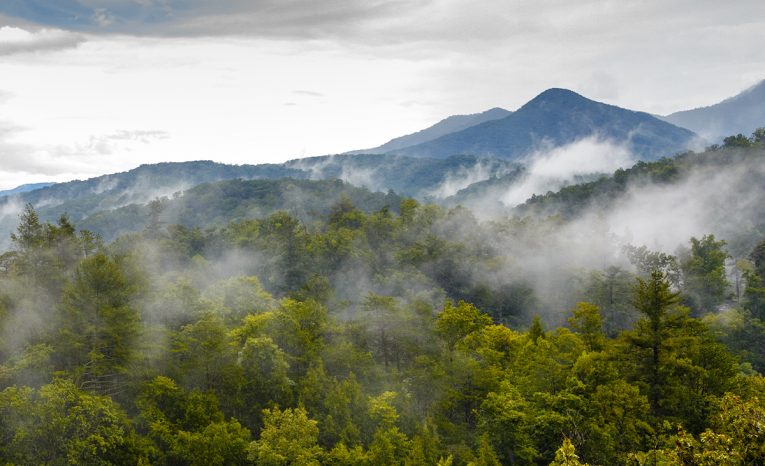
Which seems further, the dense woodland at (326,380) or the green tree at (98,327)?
the green tree at (98,327)

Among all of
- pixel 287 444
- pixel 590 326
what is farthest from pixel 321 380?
pixel 590 326

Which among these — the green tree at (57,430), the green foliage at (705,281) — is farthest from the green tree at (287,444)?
the green foliage at (705,281)

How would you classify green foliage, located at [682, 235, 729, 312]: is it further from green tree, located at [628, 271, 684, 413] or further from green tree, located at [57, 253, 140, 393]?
green tree, located at [57, 253, 140, 393]

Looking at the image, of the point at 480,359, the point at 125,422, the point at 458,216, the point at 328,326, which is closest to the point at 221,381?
the point at 125,422

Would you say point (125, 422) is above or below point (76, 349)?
below

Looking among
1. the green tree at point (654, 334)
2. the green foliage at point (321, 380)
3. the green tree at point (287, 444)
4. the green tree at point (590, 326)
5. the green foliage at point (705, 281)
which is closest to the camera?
the green foliage at point (321, 380)

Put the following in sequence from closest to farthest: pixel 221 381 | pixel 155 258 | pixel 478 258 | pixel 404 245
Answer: pixel 221 381 < pixel 155 258 < pixel 478 258 < pixel 404 245

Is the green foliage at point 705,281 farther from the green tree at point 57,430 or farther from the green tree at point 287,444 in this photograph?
the green tree at point 57,430

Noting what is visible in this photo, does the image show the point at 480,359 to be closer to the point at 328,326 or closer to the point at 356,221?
the point at 328,326

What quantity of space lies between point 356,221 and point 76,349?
7635 centimetres

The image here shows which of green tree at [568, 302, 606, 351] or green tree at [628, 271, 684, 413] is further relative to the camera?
green tree at [568, 302, 606, 351]

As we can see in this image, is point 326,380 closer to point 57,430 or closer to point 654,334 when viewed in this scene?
point 57,430

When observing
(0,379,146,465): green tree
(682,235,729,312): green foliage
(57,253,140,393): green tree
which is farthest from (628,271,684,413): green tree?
(682,235,729,312): green foliage

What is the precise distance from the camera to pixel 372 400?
37.3 meters
